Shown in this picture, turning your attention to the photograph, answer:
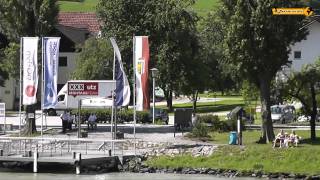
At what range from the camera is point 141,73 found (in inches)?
1710

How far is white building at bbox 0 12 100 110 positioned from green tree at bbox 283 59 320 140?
46.5m

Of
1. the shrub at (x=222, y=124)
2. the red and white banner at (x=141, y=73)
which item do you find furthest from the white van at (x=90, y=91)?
the shrub at (x=222, y=124)

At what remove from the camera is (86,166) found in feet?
135

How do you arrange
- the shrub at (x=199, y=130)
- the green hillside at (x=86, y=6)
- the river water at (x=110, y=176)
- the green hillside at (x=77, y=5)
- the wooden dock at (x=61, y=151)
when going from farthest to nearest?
the green hillside at (x=77, y=5), the green hillside at (x=86, y=6), the shrub at (x=199, y=130), the wooden dock at (x=61, y=151), the river water at (x=110, y=176)

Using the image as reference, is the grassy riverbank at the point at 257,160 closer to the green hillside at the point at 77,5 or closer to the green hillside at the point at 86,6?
the green hillside at the point at 86,6

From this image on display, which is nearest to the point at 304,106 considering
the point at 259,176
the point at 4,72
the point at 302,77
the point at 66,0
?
the point at 302,77

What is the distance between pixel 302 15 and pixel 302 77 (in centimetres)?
470

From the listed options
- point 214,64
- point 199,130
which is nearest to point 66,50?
point 214,64

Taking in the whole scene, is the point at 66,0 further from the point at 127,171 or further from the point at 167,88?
the point at 127,171

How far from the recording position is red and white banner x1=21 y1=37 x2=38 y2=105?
45.4m

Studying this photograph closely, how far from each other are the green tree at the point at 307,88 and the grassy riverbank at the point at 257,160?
4791mm

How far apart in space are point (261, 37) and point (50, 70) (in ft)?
46.4

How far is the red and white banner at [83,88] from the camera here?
4738cm

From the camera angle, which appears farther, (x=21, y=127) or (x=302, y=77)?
(x=21, y=127)
